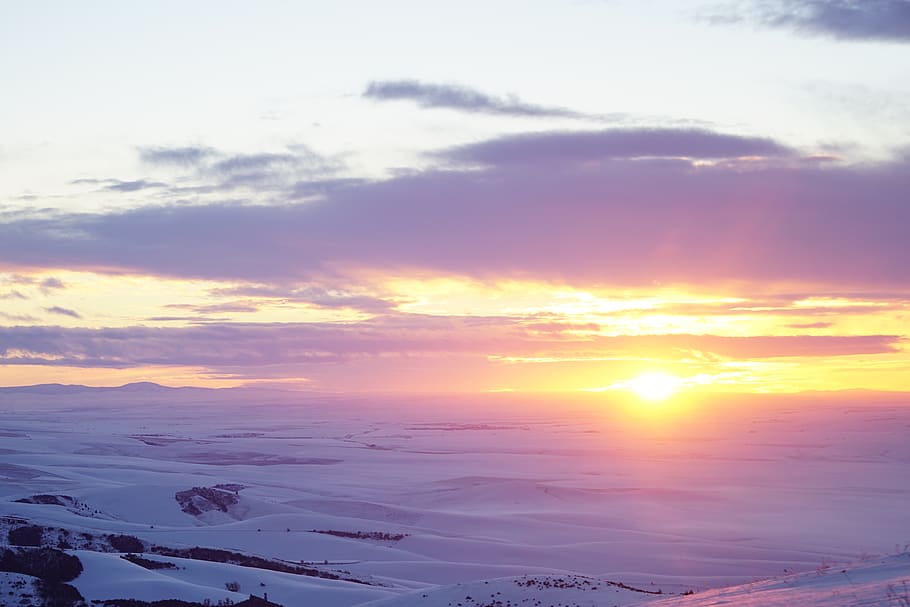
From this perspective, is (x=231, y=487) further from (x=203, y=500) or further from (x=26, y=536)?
(x=26, y=536)

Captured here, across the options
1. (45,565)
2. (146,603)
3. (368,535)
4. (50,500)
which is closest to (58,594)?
(146,603)

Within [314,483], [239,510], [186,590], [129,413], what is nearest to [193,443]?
[314,483]

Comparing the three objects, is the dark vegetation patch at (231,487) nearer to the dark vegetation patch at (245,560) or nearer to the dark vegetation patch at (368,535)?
the dark vegetation patch at (368,535)

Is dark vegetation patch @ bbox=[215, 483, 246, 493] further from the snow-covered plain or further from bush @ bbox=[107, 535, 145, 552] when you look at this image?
bush @ bbox=[107, 535, 145, 552]

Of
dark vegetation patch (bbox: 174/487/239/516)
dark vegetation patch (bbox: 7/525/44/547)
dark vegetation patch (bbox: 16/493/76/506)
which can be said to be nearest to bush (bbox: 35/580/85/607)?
dark vegetation patch (bbox: 7/525/44/547)

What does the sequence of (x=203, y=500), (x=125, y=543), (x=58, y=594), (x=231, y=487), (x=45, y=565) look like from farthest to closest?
(x=231, y=487), (x=203, y=500), (x=125, y=543), (x=45, y=565), (x=58, y=594)

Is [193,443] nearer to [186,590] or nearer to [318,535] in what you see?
[318,535]
